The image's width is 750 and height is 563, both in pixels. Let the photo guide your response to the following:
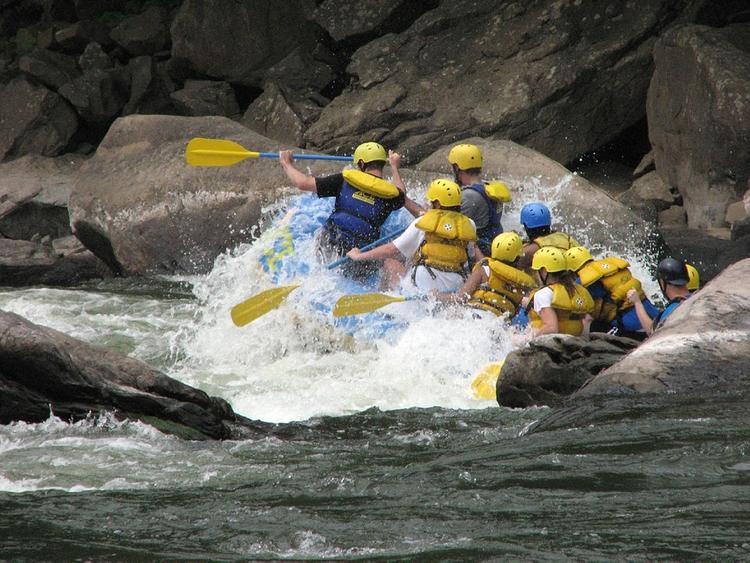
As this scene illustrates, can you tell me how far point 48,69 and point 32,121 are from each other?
2.39 ft

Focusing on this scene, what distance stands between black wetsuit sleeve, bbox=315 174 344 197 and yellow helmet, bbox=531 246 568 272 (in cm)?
215

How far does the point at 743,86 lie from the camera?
1122 centimetres

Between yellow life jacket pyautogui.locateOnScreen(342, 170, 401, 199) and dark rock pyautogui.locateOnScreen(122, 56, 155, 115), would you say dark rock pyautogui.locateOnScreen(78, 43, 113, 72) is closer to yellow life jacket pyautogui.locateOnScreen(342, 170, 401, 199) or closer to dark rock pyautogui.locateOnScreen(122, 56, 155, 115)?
dark rock pyautogui.locateOnScreen(122, 56, 155, 115)

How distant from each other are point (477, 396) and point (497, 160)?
446cm

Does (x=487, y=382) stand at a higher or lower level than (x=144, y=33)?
higher

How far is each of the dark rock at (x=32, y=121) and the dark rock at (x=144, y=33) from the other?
4.24 feet

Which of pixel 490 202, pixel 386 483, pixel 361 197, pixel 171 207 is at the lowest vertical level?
pixel 171 207

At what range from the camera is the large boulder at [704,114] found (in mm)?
11320

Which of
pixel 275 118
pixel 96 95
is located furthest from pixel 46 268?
pixel 96 95

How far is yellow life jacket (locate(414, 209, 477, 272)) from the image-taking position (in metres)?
7.88

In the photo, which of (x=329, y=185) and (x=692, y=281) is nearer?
(x=692, y=281)

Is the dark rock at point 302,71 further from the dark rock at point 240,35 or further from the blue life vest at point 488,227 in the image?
the blue life vest at point 488,227

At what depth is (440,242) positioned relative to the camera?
7965 millimetres

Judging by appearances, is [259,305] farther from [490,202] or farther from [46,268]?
[46,268]
